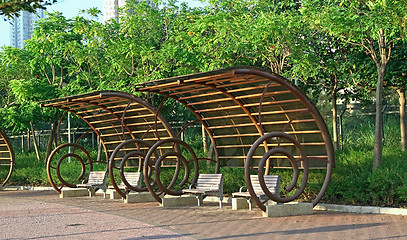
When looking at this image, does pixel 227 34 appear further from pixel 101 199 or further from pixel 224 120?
pixel 101 199

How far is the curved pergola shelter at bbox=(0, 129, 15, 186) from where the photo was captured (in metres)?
25.5

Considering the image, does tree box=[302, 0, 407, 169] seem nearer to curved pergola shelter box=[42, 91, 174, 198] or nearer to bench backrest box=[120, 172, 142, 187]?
curved pergola shelter box=[42, 91, 174, 198]

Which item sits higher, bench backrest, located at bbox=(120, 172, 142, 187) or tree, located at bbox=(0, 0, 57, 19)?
tree, located at bbox=(0, 0, 57, 19)

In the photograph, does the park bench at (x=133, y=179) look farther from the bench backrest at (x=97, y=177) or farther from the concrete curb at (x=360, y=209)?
the concrete curb at (x=360, y=209)

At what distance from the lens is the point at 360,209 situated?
44.8 feet

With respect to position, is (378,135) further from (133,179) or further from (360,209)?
(133,179)

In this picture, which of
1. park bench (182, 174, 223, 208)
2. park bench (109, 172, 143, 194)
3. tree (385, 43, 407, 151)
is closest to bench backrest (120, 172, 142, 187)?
park bench (109, 172, 143, 194)

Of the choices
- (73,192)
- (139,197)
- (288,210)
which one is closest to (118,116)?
(73,192)

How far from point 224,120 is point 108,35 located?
8130 millimetres

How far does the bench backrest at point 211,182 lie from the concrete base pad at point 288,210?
→ 2.86m

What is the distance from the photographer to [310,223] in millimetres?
11852

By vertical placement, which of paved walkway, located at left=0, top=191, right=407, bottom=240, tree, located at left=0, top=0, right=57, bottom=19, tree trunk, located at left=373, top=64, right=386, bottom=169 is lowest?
paved walkway, located at left=0, top=191, right=407, bottom=240

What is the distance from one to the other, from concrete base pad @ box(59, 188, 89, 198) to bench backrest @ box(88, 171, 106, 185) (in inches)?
23.6

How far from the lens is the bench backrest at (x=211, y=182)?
52.2 ft
